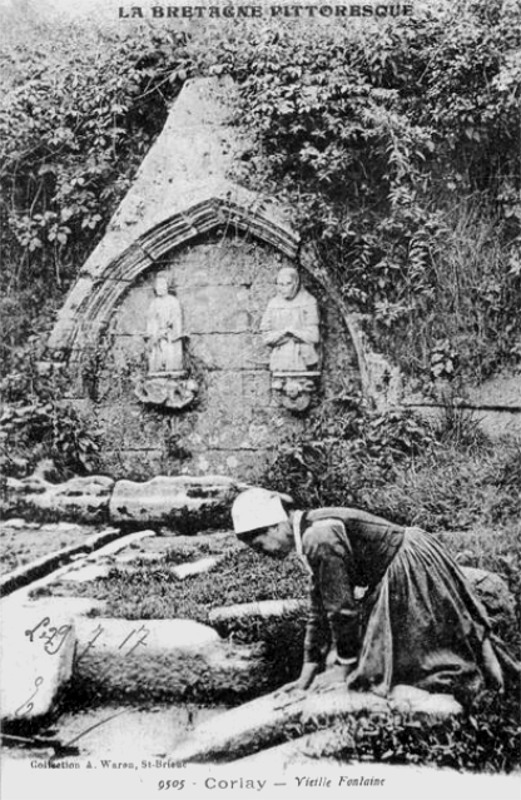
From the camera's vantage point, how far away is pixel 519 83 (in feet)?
16.4

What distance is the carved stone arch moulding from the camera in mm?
5148

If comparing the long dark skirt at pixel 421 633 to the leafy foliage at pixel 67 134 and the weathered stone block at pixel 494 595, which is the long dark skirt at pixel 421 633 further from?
the leafy foliage at pixel 67 134

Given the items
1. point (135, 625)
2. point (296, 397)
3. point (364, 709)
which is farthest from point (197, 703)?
point (296, 397)

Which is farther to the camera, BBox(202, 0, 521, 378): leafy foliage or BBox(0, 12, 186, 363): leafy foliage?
BBox(0, 12, 186, 363): leafy foliage

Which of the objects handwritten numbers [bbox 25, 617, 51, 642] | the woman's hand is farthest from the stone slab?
handwritten numbers [bbox 25, 617, 51, 642]

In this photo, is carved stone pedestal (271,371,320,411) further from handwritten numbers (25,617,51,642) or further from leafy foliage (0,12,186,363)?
handwritten numbers (25,617,51,642)

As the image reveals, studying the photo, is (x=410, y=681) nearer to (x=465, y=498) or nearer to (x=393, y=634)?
(x=393, y=634)

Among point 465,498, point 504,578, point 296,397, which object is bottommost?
point 504,578

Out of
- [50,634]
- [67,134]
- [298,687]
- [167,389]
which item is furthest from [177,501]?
[67,134]

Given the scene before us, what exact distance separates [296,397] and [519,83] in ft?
7.76

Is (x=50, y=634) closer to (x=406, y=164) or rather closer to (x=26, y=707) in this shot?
(x=26, y=707)

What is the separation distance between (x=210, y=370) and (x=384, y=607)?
5.96ft

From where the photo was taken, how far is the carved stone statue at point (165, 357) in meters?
5.21

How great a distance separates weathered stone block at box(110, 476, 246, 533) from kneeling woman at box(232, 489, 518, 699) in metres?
0.41
